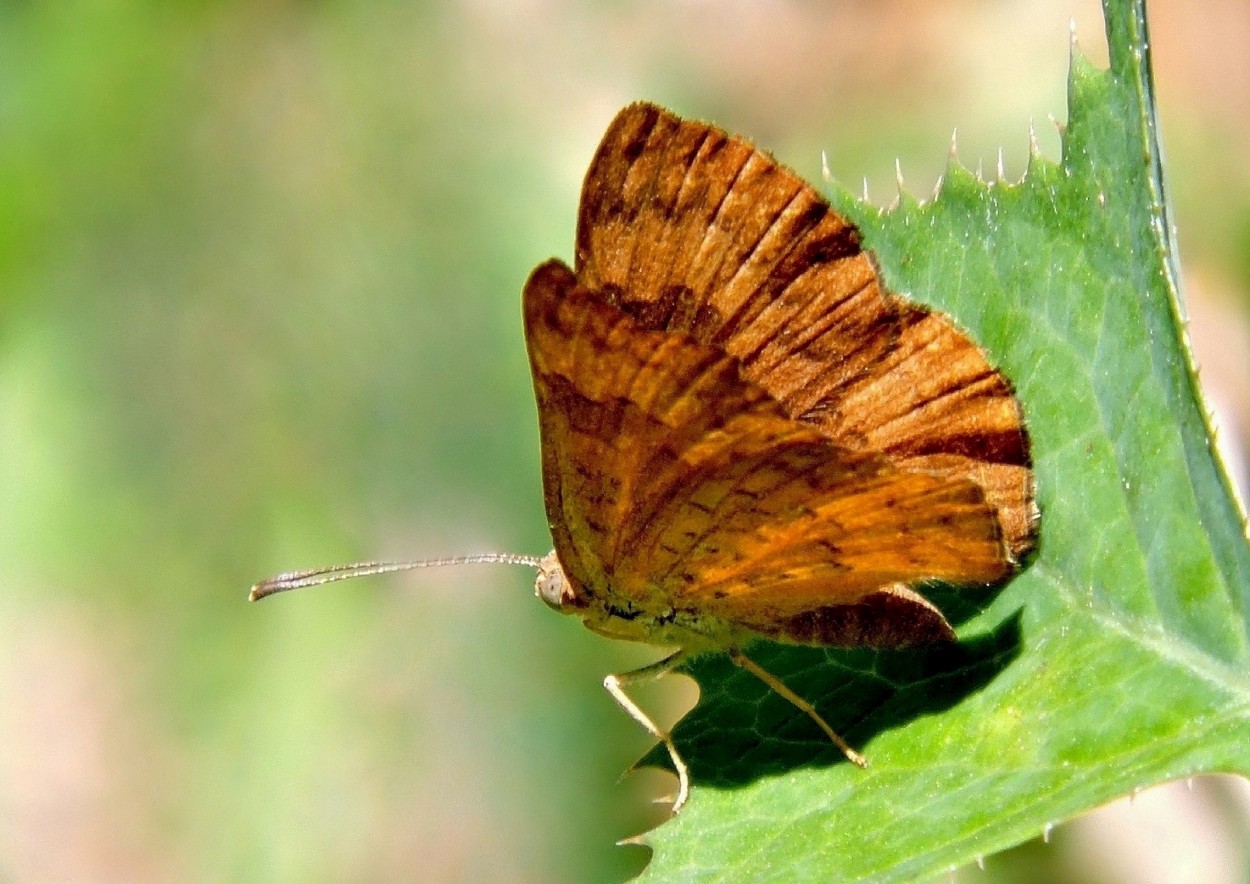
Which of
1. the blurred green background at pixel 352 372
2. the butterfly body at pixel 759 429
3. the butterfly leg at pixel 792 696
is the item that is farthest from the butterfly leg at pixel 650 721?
the blurred green background at pixel 352 372

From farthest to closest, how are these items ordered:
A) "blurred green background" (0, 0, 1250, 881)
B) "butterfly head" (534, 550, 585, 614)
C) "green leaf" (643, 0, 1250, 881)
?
1. "blurred green background" (0, 0, 1250, 881)
2. "butterfly head" (534, 550, 585, 614)
3. "green leaf" (643, 0, 1250, 881)

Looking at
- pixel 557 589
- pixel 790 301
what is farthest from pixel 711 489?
pixel 557 589

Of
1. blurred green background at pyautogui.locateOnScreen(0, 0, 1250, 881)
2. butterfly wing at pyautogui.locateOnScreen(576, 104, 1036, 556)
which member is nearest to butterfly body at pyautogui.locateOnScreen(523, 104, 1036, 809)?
butterfly wing at pyautogui.locateOnScreen(576, 104, 1036, 556)

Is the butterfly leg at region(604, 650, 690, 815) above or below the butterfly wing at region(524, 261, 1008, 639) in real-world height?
below

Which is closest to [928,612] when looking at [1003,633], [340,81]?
A: [1003,633]

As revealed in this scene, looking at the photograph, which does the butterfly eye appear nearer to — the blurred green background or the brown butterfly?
the brown butterfly

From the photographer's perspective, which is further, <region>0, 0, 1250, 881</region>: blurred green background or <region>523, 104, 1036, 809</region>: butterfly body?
<region>0, 0, 1250, 881</region>: blurred green background
